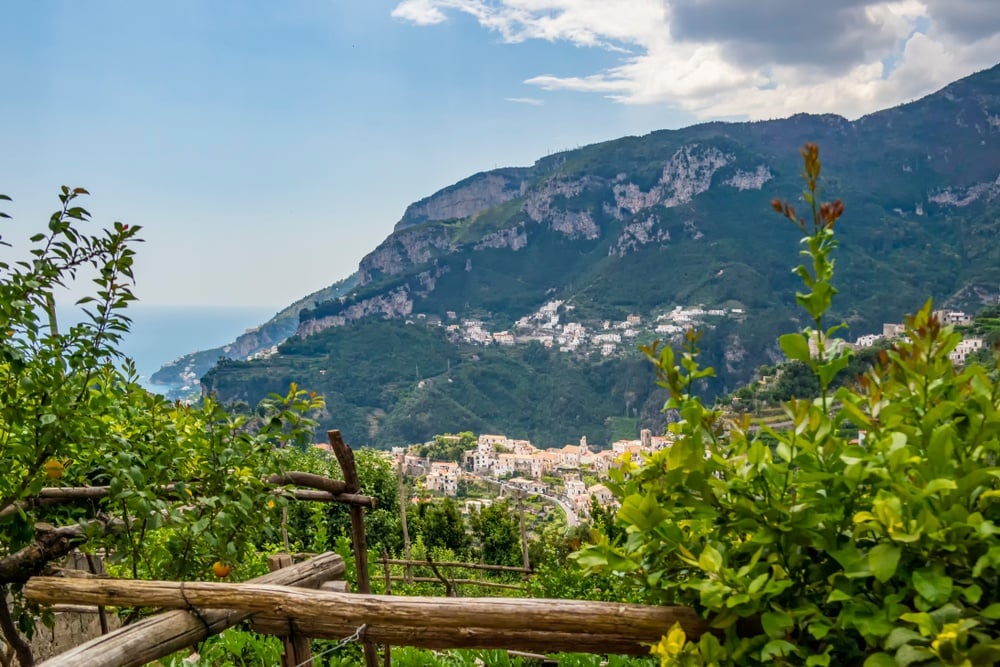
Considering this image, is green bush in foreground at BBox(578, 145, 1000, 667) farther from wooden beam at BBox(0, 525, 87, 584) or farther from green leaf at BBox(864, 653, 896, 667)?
wooden beam at BBox(0, 525, 87, 584)

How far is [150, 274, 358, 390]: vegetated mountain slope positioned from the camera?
354 feet

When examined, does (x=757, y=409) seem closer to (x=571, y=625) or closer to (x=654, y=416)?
(x=654, y=416)

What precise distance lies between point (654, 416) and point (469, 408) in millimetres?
17848

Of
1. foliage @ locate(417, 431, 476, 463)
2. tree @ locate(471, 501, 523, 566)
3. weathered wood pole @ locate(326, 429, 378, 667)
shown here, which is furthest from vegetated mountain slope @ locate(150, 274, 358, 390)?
weathered wood pole @ locate(326, 429, 378, 667)

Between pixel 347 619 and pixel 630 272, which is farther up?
pixel 630 272

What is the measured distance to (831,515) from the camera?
98 cm

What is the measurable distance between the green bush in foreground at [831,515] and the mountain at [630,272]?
57076 millimetres

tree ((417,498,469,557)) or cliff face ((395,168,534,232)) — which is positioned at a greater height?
cliff face ((395,168,534,232))

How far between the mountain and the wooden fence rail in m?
56.9

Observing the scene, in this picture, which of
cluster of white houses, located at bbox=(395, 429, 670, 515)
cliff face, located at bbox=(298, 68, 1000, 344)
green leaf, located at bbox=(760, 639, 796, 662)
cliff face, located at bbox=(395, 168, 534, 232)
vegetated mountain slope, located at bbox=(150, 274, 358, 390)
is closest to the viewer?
green leaf, located at bbox=(760, 639, 796, 662)

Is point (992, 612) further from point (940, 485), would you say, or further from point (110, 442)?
point (110, 442)

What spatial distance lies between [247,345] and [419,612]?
12553cm

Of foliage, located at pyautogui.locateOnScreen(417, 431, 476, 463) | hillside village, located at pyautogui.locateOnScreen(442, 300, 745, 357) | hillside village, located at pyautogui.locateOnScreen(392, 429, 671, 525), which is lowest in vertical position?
hillside village, located at pyautogui.locateOnScreen(392, 429, 671, 525)

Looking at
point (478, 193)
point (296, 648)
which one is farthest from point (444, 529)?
point (478, 193)
